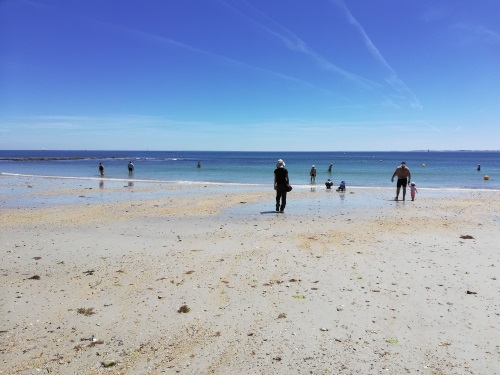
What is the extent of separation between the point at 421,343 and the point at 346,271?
2.79m

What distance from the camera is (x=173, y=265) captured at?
807 cm

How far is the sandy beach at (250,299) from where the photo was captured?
4.51 metres

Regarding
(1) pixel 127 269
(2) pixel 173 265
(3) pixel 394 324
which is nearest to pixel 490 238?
(3) pixel 394 324

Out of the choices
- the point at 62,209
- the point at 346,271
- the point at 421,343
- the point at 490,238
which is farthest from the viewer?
the point at 62,209

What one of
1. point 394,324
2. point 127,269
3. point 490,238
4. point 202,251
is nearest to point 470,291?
point 394,324

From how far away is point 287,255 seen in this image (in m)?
8.77

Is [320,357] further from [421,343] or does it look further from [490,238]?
[490,238]

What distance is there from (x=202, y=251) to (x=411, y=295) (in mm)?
4862

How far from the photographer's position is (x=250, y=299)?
624cm

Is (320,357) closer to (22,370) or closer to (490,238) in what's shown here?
(22,370)

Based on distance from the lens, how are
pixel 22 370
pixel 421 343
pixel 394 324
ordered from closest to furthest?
1. pixel 22 370
2. pixel 421 343
3. pixel 394 324

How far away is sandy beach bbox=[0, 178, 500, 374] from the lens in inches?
178

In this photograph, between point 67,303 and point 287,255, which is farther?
point 287,255

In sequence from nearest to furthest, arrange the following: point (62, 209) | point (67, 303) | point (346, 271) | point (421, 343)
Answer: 1. point (421, 343)
2. point (67, 303)
3. point (346, 271)
4. point (62, 209)
